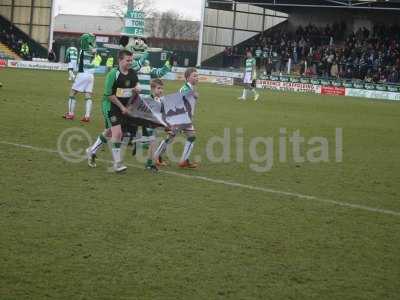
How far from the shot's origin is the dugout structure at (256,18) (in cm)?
5653

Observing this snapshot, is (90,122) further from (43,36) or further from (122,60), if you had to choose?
(43,36)

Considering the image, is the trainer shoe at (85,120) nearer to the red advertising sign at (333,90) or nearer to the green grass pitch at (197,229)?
the green grass pitch at (197,229)

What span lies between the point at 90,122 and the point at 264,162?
20.9 ft

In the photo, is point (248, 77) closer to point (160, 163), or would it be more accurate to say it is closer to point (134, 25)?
point (134, 25)

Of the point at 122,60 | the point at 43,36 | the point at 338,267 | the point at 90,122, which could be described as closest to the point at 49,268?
the point at 338,267

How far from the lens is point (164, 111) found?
36.3ft

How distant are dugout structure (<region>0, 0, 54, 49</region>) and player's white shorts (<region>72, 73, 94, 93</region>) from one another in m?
47.9

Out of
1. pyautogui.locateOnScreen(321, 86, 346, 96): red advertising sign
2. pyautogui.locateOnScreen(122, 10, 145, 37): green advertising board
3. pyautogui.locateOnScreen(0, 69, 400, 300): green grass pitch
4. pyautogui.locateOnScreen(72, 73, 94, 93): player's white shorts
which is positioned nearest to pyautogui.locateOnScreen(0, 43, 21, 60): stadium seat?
pyautogui.locateOnScreen(321, 86, 346, 96): red advertising sign

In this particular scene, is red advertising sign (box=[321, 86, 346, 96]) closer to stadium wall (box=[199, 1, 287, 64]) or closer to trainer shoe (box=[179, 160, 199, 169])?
stadium wall (box=[199, 1, 287, 64])

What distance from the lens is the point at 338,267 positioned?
20.5 feet

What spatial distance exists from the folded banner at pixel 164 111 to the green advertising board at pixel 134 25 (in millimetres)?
4457

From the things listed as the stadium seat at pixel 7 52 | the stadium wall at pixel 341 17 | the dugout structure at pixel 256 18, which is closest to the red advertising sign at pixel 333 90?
the dugout structure at pixel 256 18

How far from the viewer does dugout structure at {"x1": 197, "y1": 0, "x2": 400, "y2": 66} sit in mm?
56531

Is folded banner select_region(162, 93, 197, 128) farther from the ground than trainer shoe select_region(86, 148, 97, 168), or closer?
farther from the ground
